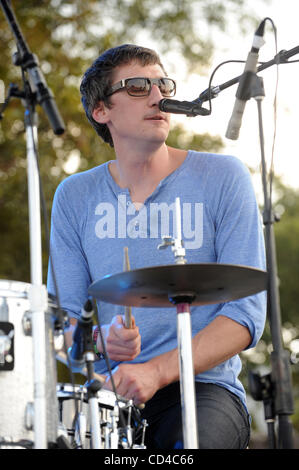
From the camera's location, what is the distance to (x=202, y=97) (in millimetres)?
2486

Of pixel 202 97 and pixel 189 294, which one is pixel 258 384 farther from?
pixel 202 97

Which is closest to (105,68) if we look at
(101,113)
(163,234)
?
(101,113)

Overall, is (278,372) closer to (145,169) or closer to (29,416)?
(29,416)

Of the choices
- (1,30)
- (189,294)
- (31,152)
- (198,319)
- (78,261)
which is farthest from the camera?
(1,30)

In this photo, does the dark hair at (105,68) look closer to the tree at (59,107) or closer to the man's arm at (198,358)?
the man's arm at (198,358)

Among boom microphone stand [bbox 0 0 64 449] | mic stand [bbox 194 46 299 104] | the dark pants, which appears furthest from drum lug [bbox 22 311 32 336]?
mic stand [bbox 194 46 299 104]

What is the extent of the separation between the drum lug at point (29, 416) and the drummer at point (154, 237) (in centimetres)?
44

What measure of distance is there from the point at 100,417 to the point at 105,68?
1570 millimetres

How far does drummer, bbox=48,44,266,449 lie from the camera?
2.47 m

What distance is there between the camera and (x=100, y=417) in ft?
7.62

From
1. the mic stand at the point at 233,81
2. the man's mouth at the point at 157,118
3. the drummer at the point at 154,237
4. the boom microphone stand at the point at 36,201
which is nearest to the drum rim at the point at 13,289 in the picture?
the boom microphone stand at the point at 36,201

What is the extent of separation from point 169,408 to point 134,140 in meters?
1.12

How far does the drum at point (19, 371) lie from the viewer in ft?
6.28

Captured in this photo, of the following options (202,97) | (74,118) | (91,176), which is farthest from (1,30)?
(202,97)
